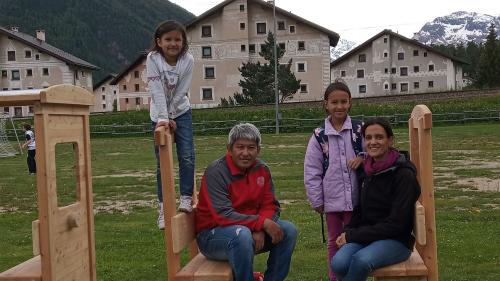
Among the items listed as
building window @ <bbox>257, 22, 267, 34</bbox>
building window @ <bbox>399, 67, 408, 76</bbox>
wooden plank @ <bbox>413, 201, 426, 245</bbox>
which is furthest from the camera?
building window @ <bbox>399, 67, 408, 76</bbox>

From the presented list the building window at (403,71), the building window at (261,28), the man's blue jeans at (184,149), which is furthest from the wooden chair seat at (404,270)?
the building window at (403,71)

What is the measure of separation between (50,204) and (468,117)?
40.1m

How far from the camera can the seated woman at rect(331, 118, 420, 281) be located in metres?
4.30

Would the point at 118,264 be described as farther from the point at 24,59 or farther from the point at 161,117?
the point at 24,59

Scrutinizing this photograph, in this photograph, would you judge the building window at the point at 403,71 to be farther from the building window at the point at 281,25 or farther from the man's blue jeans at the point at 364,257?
the man's blue jeans at the point at 364,257

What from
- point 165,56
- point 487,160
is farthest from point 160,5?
point 165,56

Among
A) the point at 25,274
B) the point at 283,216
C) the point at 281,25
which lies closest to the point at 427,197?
the point at 25,274

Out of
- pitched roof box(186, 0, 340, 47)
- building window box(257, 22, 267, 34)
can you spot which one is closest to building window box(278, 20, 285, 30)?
pitched roof box(186, 0, 340, 47)

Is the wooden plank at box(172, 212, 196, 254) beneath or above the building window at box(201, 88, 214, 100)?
beneath

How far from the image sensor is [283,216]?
31.9 ft

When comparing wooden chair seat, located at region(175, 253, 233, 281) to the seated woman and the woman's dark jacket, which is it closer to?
the seated woman

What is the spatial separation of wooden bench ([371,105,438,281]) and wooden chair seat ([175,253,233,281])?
97cm

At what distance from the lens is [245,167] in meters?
4.52

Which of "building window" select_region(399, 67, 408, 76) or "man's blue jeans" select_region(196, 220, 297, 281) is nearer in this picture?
"man's blue jeans" select_region(196, 220, 297, 281)
